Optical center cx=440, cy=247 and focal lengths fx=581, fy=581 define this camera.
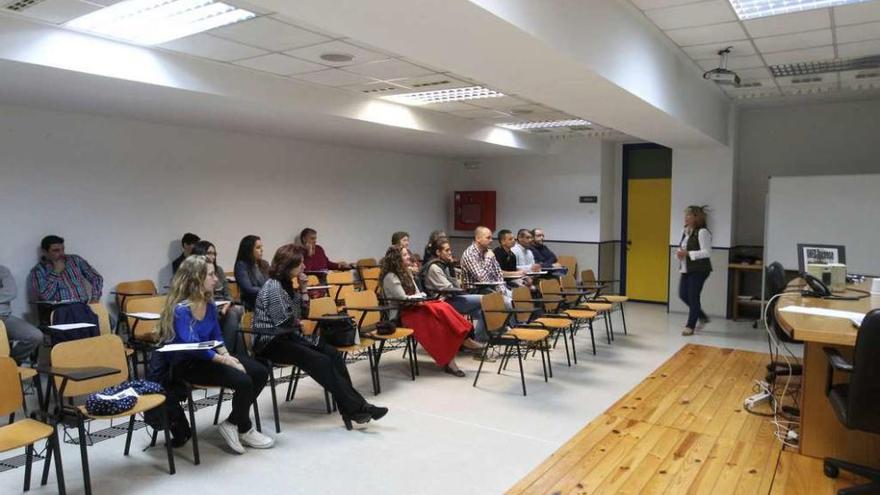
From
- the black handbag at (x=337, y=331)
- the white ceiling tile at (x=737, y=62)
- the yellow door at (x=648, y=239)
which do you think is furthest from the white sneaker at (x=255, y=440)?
the yellow door at (x=648, y=239)

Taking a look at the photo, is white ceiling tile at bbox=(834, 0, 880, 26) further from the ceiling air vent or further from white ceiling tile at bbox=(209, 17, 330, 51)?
the ceiling air vent

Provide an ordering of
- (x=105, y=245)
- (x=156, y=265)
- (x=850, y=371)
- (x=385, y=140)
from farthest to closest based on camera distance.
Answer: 1. (x=385, y=140)
2. (x=156, y=265)
3. (x=105, y=245)
4. (x=850, y=371)

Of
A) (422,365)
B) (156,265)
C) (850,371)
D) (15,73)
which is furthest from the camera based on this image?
(156,265)

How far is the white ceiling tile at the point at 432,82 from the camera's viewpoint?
5.43 metres

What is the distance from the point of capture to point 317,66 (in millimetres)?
4941

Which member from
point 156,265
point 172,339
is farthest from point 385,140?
point 172,339

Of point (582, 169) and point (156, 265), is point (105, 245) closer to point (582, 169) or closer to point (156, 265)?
point (156, 265)

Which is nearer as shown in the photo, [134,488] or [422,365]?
[134,488]

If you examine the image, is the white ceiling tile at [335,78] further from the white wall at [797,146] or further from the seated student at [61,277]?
the white wall at [797,146]

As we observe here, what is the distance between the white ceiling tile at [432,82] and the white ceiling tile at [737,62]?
2348mm

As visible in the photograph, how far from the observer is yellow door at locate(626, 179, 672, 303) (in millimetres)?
9492

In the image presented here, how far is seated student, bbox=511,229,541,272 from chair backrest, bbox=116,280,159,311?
4.31 metres

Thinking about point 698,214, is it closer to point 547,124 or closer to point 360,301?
point 547,124

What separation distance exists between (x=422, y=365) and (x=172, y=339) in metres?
2.55
